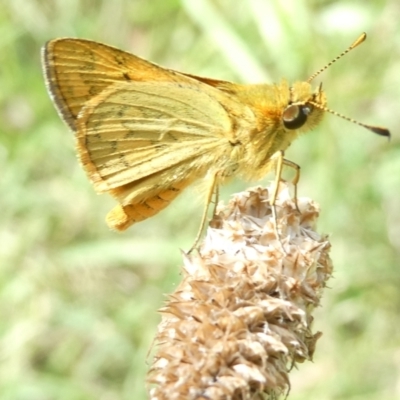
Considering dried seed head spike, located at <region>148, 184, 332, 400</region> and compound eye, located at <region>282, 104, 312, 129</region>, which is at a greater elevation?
compound eye, located at <region>282, 104, 312, 129</region>

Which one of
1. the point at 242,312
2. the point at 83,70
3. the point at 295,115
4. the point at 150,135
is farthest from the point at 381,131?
the point at 83,70

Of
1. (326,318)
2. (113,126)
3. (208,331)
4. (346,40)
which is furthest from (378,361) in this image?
(208,331)

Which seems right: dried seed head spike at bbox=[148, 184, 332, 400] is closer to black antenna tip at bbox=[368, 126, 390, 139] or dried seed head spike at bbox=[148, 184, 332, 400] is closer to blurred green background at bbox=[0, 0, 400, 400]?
black antenna tip at bbox=[368, 126, 390, 139]

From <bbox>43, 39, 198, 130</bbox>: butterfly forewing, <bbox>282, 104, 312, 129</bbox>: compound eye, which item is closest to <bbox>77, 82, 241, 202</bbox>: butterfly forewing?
<bbox>43, 39, 198, 130</bbox>: butterfly forewing

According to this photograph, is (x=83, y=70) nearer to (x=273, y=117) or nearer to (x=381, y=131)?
(x=273, y=117)

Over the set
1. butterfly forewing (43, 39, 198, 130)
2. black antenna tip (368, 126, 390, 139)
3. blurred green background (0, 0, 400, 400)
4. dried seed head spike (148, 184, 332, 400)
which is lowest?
dried seed head spike (148, 184, 332, 400)

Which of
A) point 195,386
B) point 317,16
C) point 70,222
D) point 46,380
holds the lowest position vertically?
point 195,386

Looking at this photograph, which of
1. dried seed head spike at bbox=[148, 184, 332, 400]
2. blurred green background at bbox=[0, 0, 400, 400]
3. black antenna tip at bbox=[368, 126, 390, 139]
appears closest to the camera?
dried seed head spike at bbox=[148, 184, 332, 400]

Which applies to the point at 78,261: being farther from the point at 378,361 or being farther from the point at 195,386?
the point at 195,386
